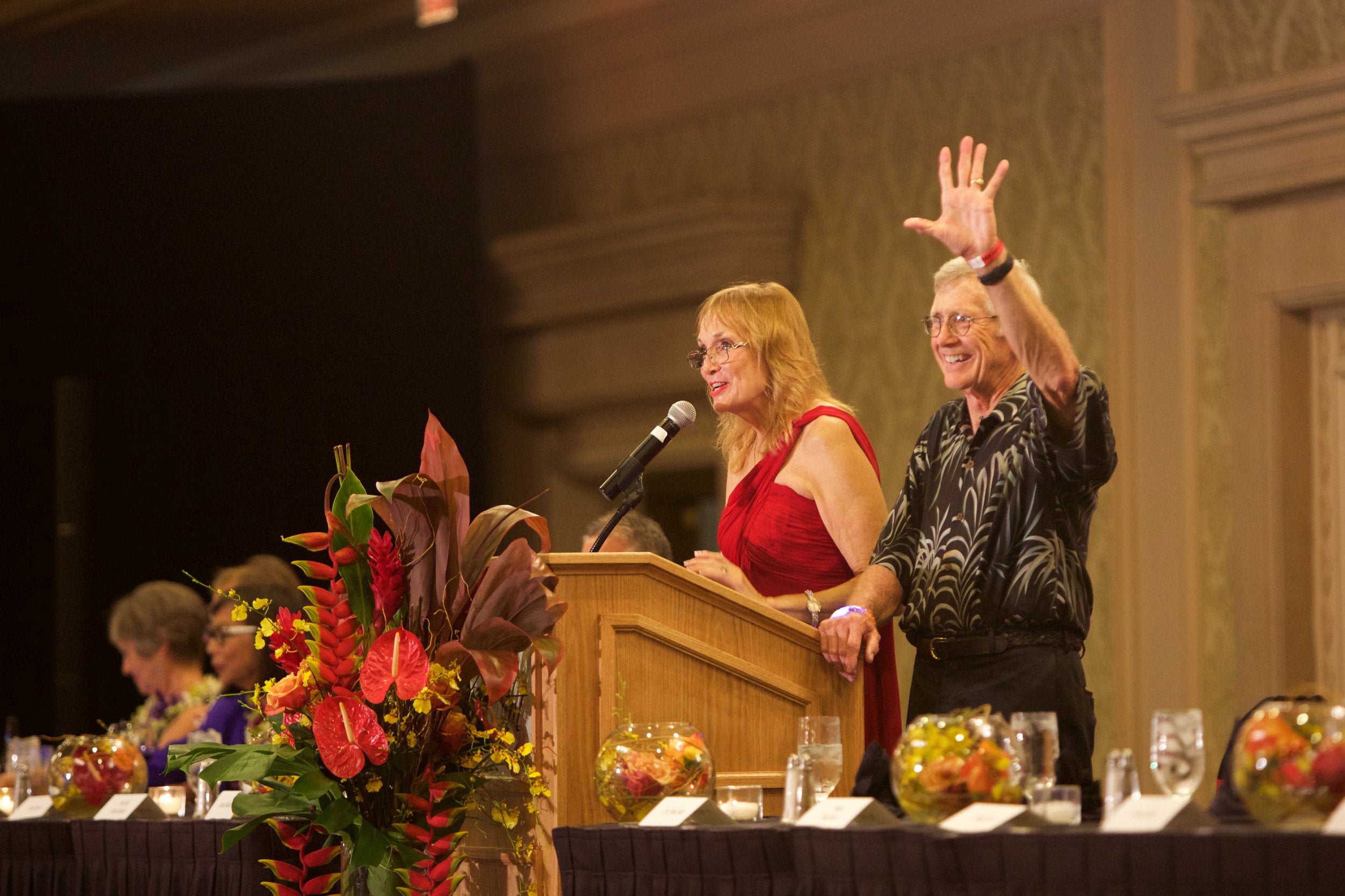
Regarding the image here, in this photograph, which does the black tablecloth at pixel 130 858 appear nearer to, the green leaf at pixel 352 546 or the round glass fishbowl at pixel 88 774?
the round glass fishbowl at pixel 88 774

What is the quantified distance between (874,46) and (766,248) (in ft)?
2.45

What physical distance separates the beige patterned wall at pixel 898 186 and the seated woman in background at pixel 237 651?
208 centimetres

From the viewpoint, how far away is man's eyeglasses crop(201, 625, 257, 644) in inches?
185

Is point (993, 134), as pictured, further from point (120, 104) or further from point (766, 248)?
point (120, 104)

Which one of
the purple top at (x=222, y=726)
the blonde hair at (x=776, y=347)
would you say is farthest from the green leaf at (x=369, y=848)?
the purple top at (x=222, y=726)

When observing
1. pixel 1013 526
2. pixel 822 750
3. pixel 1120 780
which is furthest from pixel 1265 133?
pixel 1120 780

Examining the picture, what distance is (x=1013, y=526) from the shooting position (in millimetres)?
2752

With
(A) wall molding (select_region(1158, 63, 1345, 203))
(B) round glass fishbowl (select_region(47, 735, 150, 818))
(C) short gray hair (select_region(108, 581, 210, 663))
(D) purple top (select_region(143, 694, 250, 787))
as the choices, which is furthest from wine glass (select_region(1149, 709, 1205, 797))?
(C) short gray hair (select_region(108, 581, 210, 663))

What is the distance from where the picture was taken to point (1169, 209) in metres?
5.14

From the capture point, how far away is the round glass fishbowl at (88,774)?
3232 millimetres

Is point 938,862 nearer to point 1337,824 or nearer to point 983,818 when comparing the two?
point 983,818

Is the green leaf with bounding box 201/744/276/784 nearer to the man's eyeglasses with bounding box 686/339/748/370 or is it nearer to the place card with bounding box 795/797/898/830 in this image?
the place card with bounding box 795/797/898/830

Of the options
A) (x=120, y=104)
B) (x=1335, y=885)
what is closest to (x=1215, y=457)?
(x=1335, y=885)

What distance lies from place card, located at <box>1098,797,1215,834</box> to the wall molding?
3.25 m
